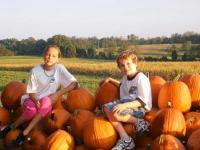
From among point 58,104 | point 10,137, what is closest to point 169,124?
point 58,104

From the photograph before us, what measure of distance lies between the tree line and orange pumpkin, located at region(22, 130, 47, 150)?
163 feet

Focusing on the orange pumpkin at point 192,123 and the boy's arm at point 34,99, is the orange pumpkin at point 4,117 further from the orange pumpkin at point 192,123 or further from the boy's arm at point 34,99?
the orange pumpkin at point 192,123

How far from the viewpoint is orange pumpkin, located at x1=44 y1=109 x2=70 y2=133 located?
17.4ft

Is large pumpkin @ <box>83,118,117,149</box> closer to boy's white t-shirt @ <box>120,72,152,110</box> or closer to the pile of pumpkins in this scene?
the pile of pumpkins

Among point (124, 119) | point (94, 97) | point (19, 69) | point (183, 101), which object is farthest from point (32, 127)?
point (19, 69)

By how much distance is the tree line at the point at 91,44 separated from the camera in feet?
198

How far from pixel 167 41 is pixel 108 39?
10.4 metres

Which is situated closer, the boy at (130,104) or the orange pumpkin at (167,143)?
the orange pumpkin at (167,143)

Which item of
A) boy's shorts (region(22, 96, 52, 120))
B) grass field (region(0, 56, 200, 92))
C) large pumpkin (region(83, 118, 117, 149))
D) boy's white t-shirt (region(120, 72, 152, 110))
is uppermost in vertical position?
boy's white t-shirt (region(120, 72, 152, 110))

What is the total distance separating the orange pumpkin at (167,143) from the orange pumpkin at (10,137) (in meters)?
2.08

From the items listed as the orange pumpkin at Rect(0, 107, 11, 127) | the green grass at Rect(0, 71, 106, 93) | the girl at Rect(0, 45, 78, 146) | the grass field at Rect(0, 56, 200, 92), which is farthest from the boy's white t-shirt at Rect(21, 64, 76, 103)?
the grass field at Rect(0, 56, 200, 92)

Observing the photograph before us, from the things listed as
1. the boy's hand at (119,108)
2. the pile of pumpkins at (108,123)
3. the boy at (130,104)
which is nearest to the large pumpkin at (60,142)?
the pile of pumpkins at (108,123)

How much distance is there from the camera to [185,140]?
4637 millimetres

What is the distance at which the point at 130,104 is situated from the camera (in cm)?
489
